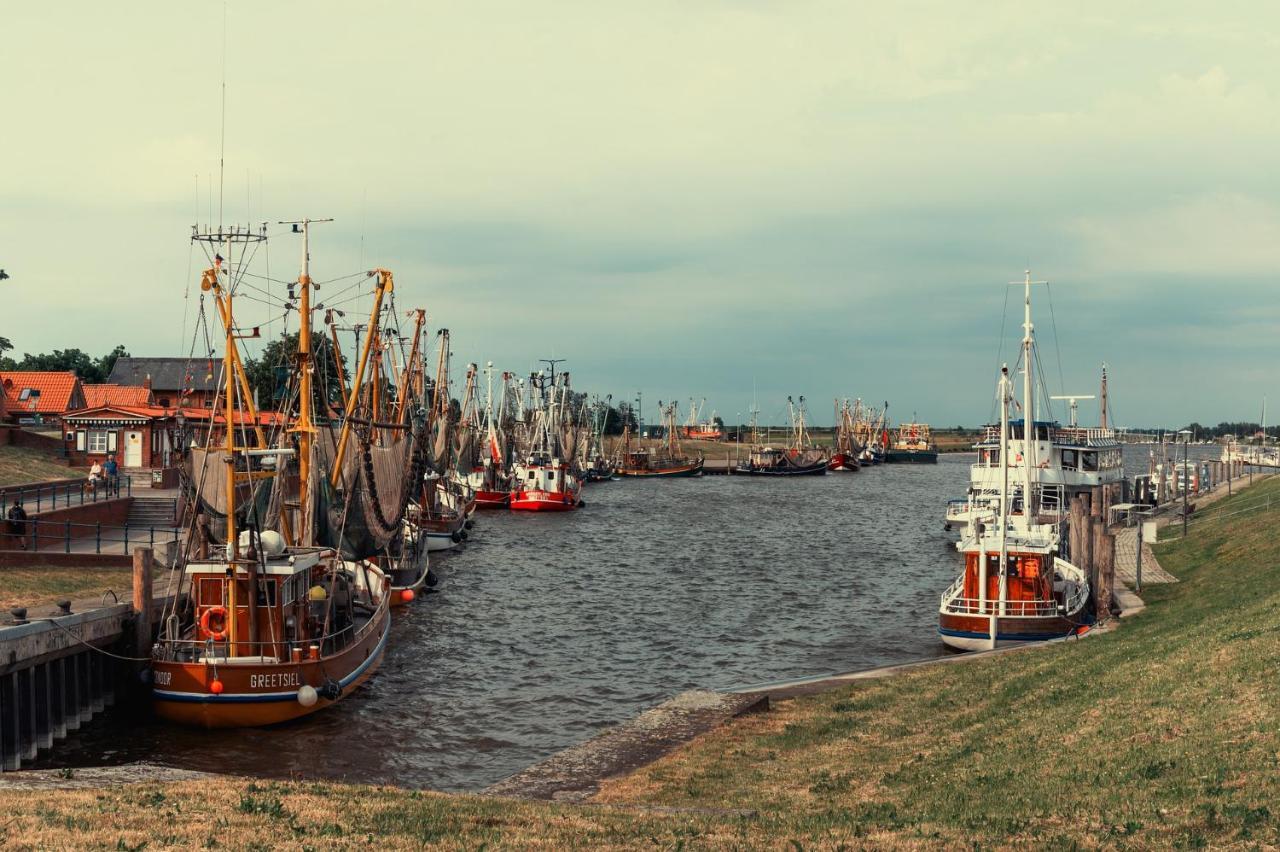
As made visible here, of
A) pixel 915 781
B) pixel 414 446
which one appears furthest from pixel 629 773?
pixel 414 446

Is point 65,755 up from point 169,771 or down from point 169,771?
down

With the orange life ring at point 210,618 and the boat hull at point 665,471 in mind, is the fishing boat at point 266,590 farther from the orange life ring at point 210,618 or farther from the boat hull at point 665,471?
the boat hull at point 665,471

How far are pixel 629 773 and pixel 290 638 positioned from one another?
1262 centimetres

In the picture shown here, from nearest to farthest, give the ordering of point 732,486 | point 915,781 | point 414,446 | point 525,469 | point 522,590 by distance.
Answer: point 915,781, point 414,446, point 522,590, point 525,469, point 732,486

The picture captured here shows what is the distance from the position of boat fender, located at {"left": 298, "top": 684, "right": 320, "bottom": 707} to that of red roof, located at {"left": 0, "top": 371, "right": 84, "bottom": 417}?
7218 centimetres

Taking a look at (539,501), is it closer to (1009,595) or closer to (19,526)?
(19,526)

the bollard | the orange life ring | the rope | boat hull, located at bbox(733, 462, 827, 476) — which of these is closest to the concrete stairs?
the bollard

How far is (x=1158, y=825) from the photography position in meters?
12.7

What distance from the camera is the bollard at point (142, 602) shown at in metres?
28.9

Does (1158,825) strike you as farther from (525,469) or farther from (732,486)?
(732,486)

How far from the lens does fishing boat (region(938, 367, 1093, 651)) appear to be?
34750 mm

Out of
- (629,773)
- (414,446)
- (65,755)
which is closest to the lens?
(629,773)

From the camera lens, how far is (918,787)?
1727cm

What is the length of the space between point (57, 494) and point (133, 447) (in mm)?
19990
